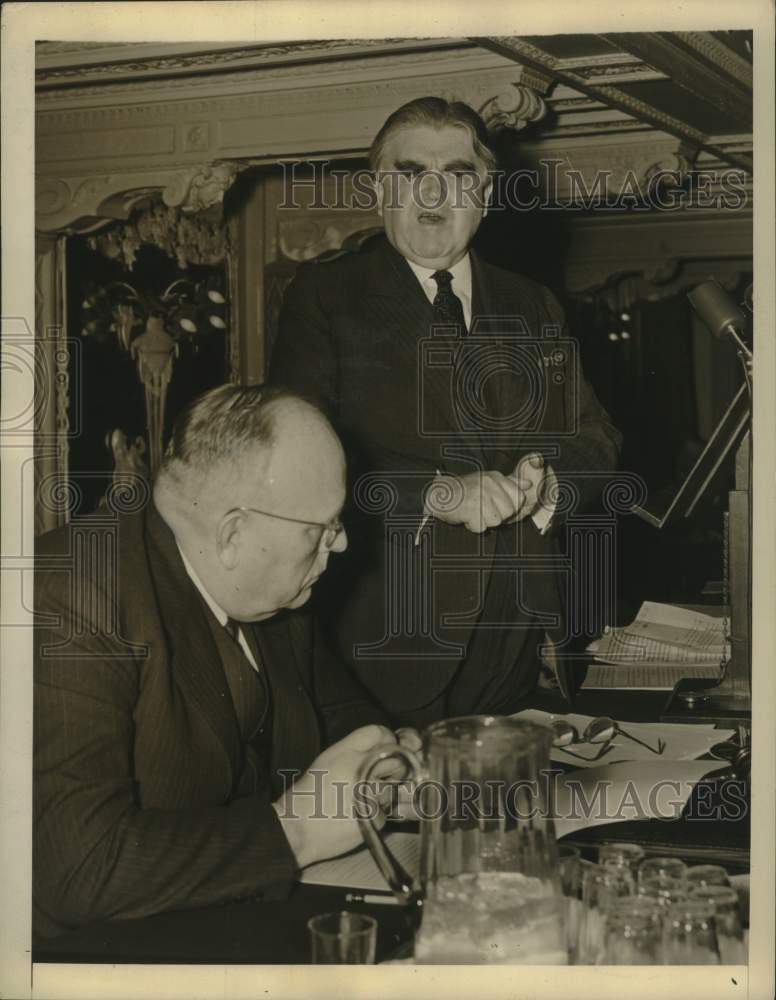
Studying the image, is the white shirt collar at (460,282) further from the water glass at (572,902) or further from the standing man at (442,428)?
the water glass at (572,902)

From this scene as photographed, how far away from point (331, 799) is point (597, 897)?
0.30 meters

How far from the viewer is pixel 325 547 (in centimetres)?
135

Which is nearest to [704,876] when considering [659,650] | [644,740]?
[644,740]

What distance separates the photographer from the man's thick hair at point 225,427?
1283mm

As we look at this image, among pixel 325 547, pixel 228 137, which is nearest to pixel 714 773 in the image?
pixel 325 547

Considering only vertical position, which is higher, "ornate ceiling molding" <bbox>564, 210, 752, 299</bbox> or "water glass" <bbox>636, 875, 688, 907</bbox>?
"ornate ceiling molding" <bbox>564, 210, 752, 299</bbox>

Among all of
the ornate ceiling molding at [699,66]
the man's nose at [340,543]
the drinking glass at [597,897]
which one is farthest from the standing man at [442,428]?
the drinking glass at [597,897]

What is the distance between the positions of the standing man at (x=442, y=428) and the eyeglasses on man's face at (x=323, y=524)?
12 cm

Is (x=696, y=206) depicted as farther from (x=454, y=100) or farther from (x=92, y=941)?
(x=92, y=941)

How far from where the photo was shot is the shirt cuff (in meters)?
1.51

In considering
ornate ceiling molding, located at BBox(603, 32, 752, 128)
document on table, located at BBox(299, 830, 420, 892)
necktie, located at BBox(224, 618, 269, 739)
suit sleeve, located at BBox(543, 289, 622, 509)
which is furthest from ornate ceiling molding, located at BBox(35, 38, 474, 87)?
document on table, located at BBox(299, 830, 420, 892)

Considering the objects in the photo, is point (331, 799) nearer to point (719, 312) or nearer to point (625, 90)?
point (719, 312)

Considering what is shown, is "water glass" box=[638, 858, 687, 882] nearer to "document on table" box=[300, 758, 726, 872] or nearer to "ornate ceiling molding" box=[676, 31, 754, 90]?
"document on table" box=[300, 758, 726, 872]

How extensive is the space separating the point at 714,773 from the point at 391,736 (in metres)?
0.39
